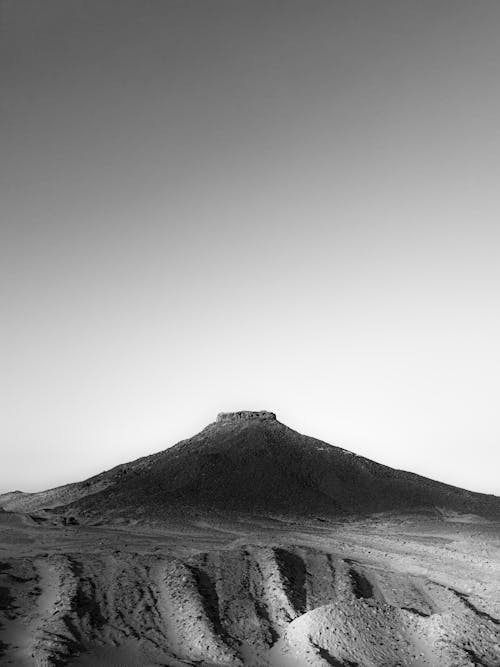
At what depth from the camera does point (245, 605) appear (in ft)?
55.7

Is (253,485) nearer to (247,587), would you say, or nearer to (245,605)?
(247,587)

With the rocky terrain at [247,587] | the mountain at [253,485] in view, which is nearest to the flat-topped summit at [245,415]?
the mountain at [253,485]

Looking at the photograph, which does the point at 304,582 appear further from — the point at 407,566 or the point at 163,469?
the point at 163,469

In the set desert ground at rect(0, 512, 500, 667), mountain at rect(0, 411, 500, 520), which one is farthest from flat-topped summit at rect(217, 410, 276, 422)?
desert ground at rect(0, 512, 500, 667)

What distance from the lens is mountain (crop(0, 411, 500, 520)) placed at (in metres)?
42.8

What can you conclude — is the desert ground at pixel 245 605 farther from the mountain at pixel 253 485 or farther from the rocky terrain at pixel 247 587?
the mountain at pixel 253 485

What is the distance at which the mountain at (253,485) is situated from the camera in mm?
42812

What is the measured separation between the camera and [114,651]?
13.7 meters

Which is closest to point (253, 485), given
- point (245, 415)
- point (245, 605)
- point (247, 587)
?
point (245, 415)

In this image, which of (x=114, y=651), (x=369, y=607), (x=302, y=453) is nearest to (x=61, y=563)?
(x=114, y=651)

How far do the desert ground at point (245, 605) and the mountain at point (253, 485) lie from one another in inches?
616

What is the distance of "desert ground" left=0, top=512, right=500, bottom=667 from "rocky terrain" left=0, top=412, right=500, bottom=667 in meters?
0.05

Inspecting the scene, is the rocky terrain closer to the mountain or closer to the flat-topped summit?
the mountain

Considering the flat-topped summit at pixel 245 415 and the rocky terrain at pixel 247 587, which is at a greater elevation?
the flat-topped summit at pixel 245 415
